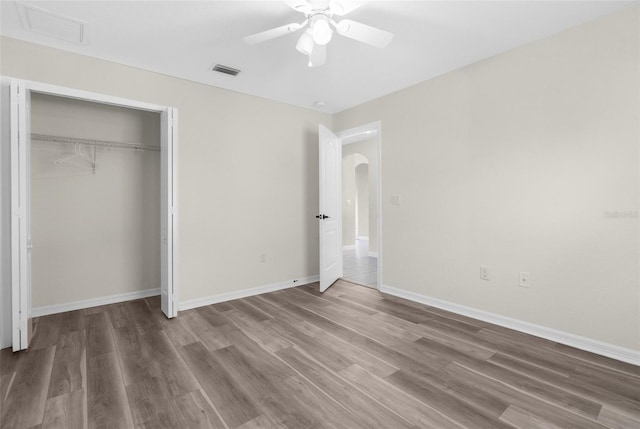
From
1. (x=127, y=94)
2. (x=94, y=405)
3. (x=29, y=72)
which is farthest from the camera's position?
(x=127, y=94)

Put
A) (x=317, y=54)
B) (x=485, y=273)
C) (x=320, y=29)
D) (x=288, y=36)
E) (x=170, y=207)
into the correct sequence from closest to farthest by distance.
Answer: (x=320, y=29)
(x=317, y=54)
(x=288, y=36)
(x=485, y=273)
(x=170, y=207)

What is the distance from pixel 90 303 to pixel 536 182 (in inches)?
185

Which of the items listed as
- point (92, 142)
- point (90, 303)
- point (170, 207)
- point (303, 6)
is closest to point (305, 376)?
point (170, 207)

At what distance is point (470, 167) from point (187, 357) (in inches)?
123

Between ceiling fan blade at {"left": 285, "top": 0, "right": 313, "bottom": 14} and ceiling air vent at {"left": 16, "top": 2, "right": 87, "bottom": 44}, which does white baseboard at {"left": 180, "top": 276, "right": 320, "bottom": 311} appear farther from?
ceiling fan blade at {"left": 285, "top": 0, "right": 313, "bottom": 14}

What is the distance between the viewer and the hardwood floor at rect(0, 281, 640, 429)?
166 cm

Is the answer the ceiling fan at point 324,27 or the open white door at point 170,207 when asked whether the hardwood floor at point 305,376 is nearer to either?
the open white door at point 170,207

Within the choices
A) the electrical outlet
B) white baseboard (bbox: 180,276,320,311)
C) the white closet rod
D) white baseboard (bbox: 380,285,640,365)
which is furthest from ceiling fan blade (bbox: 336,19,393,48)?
white baseboard (bbox: 180,276,320,311)

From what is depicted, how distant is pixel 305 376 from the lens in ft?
6.77

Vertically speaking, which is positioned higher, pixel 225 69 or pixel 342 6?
pixel 225 69

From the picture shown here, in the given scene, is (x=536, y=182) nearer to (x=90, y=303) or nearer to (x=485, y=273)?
(x=485, y=273)

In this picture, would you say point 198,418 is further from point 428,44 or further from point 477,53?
point 477,53

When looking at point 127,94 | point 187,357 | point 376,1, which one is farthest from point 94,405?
point 376,1

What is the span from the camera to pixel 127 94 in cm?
311
